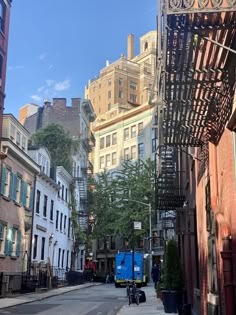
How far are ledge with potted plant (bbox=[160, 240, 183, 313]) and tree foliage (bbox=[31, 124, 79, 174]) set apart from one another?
1185 inches

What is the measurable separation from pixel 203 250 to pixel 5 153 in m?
17.5

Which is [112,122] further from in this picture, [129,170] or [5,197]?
[5,197]

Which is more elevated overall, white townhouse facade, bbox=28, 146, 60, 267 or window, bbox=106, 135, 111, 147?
window, bbox=106, 135, 111, 147

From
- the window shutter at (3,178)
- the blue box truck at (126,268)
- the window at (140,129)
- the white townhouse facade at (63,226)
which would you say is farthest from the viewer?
the window at (140,129)

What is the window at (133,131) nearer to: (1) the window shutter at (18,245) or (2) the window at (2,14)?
(1) the window shutter at (18,245)

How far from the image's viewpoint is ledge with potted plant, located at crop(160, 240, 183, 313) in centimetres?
1504

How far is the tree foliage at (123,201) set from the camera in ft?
181

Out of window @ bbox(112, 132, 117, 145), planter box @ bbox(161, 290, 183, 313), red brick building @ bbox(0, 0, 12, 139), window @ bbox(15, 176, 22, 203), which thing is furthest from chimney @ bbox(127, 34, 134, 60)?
planter box @ bbox(161, 290, 183, 313)

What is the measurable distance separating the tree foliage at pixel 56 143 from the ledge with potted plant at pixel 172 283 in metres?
30.1

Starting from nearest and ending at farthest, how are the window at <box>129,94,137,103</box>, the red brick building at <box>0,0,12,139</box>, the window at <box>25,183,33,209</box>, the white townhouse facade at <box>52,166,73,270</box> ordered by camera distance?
the red brick building at <box>0,0,12,139</box>, the window at <box>25,183,33,209</box>, the white townhouse facade at <box>52,166,73,270</box>, the window at <box>129,94,137,103</box>

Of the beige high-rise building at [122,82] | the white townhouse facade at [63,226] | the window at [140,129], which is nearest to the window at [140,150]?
the window at [140,129]

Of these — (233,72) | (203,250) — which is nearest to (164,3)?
(233,72)

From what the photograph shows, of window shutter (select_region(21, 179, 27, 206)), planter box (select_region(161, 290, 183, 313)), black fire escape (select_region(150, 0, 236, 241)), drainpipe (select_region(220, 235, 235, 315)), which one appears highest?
window shutter (select_region(21, 179, 27, 206))

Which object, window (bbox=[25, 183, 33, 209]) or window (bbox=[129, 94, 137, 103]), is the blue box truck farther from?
window (bbox=[129, 94, 137, 103])
